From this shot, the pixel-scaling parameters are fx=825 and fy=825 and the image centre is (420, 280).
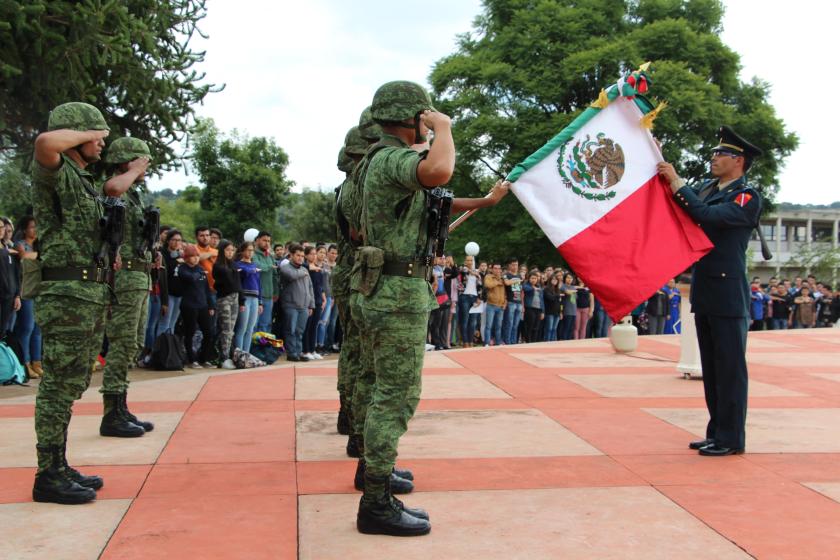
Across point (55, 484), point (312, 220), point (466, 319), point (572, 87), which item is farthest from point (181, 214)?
point (55, 484)

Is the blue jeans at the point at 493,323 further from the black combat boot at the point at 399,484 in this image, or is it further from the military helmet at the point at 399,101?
the military helmet at the point at 399,101

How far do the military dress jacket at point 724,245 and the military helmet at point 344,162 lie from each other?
92.8 inches

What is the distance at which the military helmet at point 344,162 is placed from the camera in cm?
570

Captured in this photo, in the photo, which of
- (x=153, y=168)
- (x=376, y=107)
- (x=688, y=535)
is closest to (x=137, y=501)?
(x=376, y=107)

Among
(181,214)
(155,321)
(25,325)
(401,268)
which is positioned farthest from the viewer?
(181,214)

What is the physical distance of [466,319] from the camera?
16422 mm

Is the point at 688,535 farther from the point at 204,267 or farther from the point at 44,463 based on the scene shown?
the point at 204,267

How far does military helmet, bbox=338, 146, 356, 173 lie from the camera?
5699 mm

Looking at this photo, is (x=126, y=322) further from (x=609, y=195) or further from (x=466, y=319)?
(x=466, y=319)

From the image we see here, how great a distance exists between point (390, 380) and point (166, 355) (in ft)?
23.4

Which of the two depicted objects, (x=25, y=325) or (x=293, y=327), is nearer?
(x=25, y=325)

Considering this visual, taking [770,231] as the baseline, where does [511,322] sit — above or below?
below

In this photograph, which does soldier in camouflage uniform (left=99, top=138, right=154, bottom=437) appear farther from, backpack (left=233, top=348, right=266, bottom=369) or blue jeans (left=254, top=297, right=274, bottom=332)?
blue jeans (left=254, top=297, right=274, bottom=332)

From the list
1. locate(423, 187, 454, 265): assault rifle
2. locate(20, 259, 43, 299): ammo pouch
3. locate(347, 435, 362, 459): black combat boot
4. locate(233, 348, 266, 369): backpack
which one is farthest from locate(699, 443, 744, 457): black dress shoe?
locate(233, 348, 266, 369): backpack
